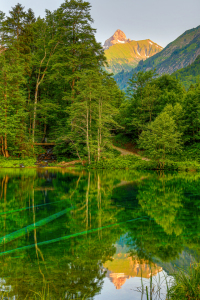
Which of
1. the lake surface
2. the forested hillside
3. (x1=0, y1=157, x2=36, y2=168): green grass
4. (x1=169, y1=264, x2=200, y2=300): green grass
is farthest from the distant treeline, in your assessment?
(x1=169, y1=264, x2=200, y2=300): green grass

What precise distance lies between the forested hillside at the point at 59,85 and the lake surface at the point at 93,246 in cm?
1455

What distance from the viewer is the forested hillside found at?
74.3 ft

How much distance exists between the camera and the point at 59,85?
100 feet

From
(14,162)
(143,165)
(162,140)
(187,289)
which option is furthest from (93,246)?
(14,162)

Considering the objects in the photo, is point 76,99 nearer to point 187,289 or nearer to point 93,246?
point 93,246

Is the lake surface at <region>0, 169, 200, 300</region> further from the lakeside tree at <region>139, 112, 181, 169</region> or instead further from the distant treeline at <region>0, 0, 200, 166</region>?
the distant treeline at <region>0, 0, 200, 166</region>

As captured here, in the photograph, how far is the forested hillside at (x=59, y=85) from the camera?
22656 millimetres

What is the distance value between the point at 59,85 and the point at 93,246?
93.9 feet

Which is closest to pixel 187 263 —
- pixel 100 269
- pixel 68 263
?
pixel 100 269

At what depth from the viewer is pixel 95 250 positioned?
411 cm

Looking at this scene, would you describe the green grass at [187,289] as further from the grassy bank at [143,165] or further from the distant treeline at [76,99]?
the grassy bank at [143,165]

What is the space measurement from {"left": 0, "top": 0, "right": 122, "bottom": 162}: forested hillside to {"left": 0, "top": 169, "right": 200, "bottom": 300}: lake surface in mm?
14551

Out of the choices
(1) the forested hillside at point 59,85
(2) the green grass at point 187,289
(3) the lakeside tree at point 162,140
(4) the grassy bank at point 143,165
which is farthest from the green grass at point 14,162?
(2) the green grass at point 187,289

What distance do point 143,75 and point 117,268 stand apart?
102 feet
